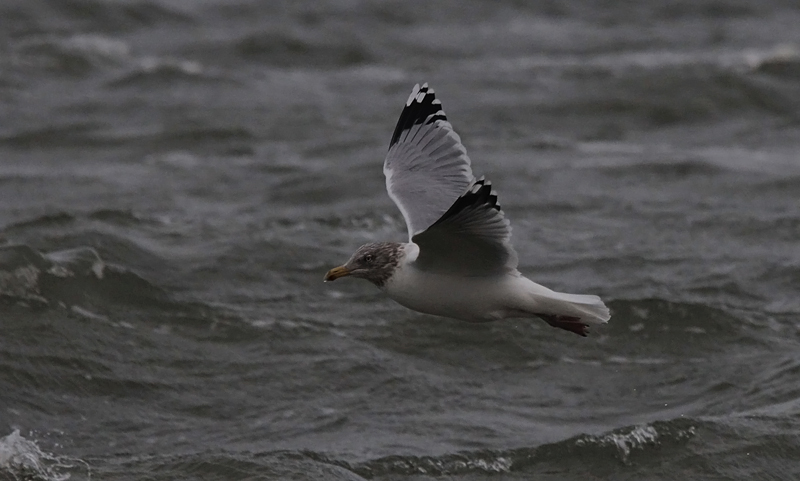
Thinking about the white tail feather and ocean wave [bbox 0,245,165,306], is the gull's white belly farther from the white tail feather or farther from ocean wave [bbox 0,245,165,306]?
ocean wave [bbox 0,245,165,306]

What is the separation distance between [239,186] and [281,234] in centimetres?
163

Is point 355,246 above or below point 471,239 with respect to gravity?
below

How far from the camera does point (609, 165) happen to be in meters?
14.2

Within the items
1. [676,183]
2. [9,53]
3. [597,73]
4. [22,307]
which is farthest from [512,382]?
[9,53]

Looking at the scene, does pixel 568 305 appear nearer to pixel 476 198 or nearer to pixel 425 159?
pixel 476 198

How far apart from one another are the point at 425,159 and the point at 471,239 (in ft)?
3.93

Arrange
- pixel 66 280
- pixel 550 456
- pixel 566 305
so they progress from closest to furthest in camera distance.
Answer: pixel 566 305, pixel 550 456, pixel 66 280

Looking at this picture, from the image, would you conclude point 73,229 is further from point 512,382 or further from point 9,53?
point 9,53

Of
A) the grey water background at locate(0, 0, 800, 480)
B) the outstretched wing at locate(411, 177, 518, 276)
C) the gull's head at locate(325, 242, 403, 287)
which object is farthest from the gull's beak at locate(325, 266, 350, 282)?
the grey water background at locate(0, 0, 800, 480)

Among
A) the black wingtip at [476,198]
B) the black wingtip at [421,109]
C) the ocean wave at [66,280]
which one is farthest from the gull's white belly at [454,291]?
the ocean wave at [66,280]

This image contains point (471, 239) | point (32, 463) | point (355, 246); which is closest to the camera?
point (471, 239)

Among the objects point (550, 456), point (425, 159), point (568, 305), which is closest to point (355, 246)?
point (550, 456)

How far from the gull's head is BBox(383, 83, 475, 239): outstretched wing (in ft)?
1.21

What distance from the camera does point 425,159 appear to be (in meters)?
7.29
